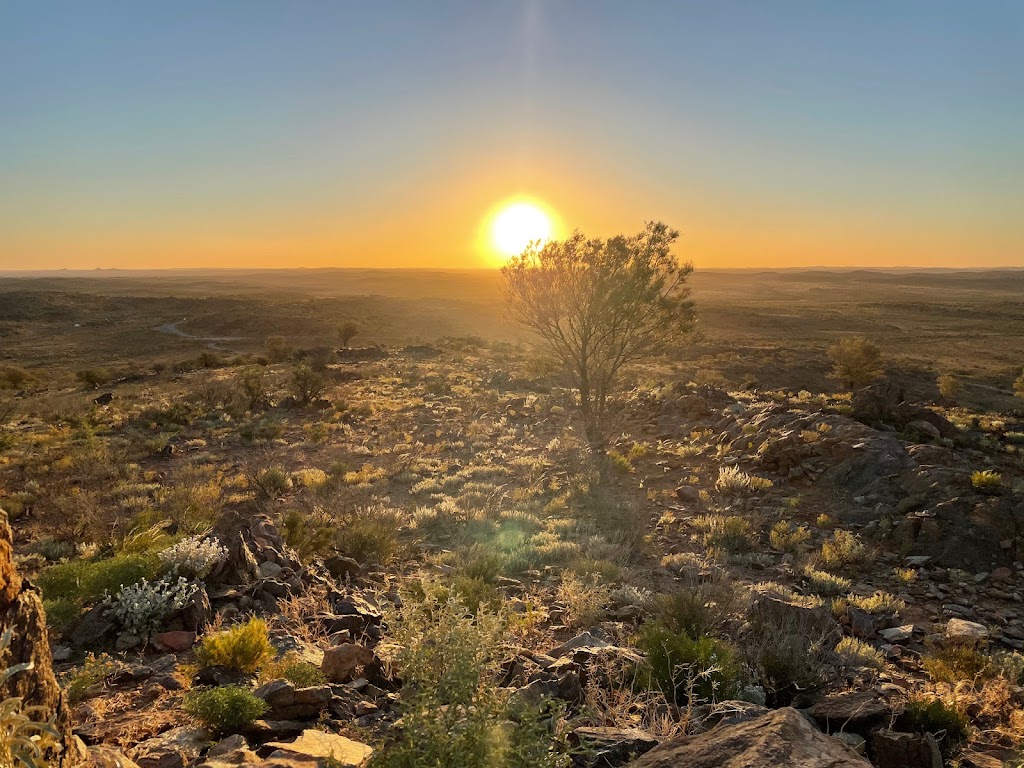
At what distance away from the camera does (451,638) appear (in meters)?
3.98

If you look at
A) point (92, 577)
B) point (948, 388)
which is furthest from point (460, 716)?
point (948, 388)

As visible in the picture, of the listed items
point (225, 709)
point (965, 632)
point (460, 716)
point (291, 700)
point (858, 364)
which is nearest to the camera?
point (460, 716)

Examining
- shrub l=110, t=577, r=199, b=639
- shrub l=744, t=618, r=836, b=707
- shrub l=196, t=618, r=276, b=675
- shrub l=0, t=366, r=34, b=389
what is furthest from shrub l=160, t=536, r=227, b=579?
shrub l=0, t=366, r=34, b=389

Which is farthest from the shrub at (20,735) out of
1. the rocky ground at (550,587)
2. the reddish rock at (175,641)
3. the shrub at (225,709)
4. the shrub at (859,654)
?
the shrub at (859,654)

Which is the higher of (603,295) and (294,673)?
(603,295)

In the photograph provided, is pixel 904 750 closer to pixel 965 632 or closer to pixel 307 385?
pixel 965 632

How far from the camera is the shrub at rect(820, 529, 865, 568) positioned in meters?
9.06

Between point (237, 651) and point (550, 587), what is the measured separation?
164 inches

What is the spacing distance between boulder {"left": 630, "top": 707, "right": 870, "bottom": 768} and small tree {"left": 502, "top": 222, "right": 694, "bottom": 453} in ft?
44.2

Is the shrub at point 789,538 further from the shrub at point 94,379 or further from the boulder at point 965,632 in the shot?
the shrub at point 94,379

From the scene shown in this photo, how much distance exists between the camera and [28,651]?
295cm

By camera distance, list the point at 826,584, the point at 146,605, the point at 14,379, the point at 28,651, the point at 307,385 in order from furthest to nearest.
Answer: the point at 14,379
the point at 307,385
the point at 826,584
the point at 146,605
the point at 28,651

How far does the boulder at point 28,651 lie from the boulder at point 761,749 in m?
3.09

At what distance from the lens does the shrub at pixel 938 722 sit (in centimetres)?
437
